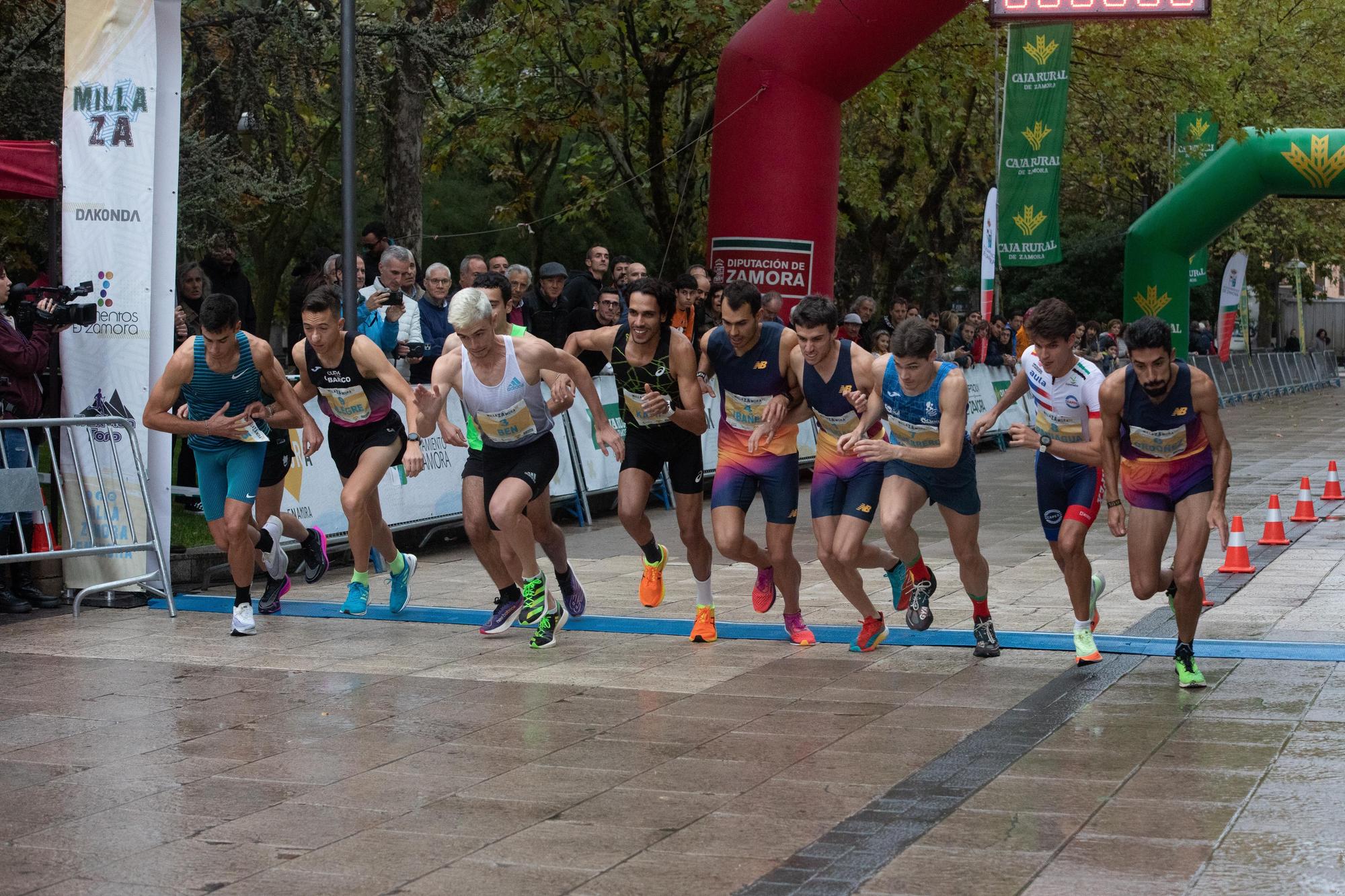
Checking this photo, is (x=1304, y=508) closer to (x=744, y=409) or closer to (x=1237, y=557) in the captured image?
(x=1237, y=557)

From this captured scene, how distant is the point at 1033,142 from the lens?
21.5 meters

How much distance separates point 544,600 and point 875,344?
10559 millimetres

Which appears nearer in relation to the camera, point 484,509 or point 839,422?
point 839,422

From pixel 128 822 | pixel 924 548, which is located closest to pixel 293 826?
pixel 128 822

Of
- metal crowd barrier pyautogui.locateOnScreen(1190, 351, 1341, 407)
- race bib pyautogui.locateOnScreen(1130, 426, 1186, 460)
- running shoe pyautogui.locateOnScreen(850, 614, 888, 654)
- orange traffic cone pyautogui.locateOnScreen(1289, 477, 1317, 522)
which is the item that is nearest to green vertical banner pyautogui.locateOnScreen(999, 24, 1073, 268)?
orange traffic cone pyautogui.locateOnScreen(1289, 477, 1317, 522)

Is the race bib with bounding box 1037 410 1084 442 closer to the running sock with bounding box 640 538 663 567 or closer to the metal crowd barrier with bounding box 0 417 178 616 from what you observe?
the running sock with bounding box 640 538 663 567

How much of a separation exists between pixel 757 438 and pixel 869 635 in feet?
3.89

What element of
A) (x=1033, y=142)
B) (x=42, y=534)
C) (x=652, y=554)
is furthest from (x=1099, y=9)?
(x=42, y=534)

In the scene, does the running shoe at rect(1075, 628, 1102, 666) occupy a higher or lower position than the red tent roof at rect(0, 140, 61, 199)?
lower

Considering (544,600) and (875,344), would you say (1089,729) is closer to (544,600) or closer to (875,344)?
(544,600)

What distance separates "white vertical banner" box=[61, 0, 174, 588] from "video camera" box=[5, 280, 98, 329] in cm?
22

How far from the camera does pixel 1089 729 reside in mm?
6477

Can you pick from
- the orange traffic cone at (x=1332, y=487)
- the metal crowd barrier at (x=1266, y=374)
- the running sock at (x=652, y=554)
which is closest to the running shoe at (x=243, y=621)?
the running sock at (x=652, y=554)

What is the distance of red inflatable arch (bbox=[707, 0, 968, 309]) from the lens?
1449 centimetres
